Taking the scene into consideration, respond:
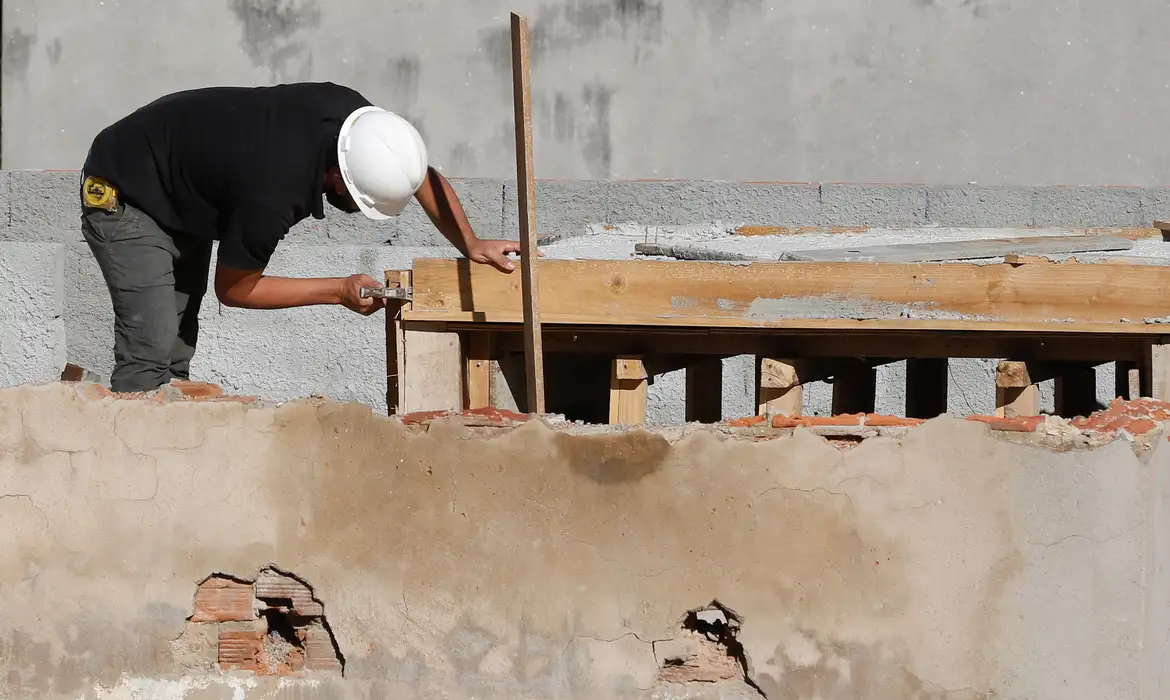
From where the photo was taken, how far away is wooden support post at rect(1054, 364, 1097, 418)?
14.6 feet

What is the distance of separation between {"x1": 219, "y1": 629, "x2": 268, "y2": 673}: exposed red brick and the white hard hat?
4.01 feet

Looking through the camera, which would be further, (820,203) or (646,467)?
(820,203)

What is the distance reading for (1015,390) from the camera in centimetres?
411

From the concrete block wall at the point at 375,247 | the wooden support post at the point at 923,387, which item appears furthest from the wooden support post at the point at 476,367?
the concrete block wall at the point at 375,247

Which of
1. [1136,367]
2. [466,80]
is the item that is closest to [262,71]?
[466,80]

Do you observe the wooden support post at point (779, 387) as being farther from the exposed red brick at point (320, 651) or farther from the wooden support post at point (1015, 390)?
the exposed red brick at point (320, 651)

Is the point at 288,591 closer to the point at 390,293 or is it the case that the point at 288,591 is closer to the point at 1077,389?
the point at 390,293

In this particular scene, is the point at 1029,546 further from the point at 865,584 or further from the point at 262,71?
the point at 262,71

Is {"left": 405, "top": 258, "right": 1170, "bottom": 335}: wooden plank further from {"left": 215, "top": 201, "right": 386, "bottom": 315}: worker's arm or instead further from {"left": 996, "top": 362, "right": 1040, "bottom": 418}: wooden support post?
{"left": 996, "top": 362, "right": 1040, "bottom": 418}: wooden support post

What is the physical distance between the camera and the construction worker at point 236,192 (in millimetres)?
3459

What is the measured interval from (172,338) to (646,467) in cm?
165

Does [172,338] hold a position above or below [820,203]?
below

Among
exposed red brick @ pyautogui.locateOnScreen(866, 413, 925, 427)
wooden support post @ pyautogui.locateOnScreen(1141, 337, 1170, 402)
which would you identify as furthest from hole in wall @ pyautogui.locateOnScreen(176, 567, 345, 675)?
wooden support post @ pyautogui.locateOnScreen(1141, 337, 1170, 402)

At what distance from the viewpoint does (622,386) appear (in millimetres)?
4020
